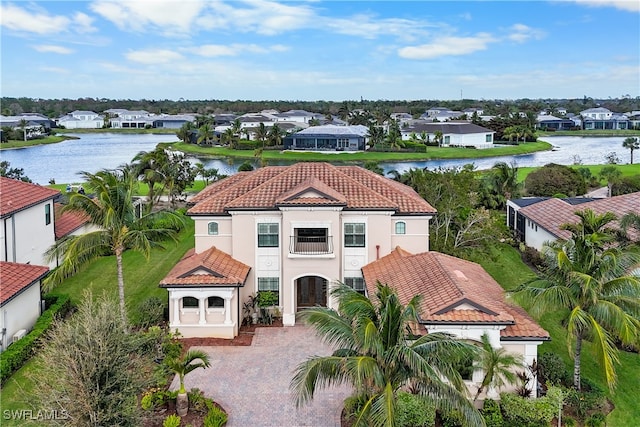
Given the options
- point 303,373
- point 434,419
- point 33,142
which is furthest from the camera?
point 33,142

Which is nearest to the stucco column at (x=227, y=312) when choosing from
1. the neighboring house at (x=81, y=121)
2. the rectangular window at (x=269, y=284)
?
the rectangular window at (x=269, y=284)

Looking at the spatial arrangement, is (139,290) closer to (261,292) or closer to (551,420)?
(261,292)

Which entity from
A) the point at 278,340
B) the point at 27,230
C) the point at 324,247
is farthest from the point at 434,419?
the point at 27,230

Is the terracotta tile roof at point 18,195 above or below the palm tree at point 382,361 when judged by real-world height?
above

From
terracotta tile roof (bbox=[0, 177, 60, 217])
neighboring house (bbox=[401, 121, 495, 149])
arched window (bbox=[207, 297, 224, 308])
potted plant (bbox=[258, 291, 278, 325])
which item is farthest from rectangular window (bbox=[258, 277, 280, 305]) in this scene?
neighboring house (bbox=[401, 121, 495, 149])

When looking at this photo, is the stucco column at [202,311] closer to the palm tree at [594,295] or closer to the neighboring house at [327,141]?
the palm tree at [594,295]

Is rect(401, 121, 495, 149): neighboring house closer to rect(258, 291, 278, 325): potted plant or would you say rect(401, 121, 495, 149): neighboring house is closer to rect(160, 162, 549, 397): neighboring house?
rect(160, 162, 549, 397): neighboring house

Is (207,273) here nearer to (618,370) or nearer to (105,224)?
(105,224)
